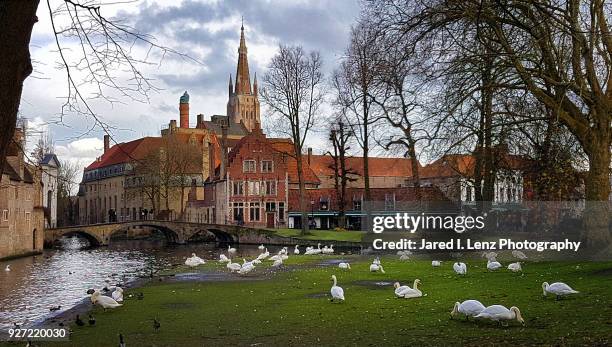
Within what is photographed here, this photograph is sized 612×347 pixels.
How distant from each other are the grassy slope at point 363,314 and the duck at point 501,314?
15cm

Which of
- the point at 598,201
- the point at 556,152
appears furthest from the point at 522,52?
the point at 556,152

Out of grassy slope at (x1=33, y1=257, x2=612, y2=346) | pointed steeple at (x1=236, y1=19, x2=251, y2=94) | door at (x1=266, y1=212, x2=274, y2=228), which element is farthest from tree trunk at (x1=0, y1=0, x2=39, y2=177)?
pointed steeple at (x1=236, y1=19, x2=251, y2=94)

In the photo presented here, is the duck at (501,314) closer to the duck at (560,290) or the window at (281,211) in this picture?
the duck at (560,290)

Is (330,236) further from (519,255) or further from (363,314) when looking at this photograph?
(363,314)

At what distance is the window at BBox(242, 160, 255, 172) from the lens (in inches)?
2741

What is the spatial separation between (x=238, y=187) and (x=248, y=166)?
2.49m

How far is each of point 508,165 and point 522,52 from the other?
852 centimetres

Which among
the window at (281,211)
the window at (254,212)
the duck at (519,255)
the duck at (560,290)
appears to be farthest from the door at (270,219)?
the duck at (560,290)

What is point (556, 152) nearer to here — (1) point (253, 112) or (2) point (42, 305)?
(2) point (42, 305)

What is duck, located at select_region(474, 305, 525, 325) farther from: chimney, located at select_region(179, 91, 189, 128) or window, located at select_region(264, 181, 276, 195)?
chimney, located at select_region(179, 91, 189, 128)

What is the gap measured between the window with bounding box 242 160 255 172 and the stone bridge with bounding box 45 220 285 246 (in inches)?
305

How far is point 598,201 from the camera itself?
Answer: 635 inches

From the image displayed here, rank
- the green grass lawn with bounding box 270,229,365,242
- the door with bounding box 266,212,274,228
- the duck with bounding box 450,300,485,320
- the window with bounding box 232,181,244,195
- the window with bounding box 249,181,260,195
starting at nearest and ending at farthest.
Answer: the duck with bounding box 450,300,485,320 → the green grass lawn with bounding box 270,229,365,242 → the window with bounding box 232,181,244,195 → the window with bounding box 249,181,260,195 → the door with bounding box 266,212,274,228

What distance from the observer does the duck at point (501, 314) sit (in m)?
9.91
